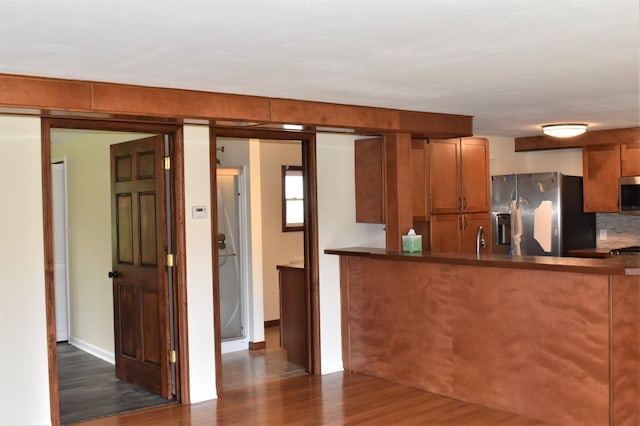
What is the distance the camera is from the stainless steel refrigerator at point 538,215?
735 cm

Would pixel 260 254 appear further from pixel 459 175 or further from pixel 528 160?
pixel 528 160

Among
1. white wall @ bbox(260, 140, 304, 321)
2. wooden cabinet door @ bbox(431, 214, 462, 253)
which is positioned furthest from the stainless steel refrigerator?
white wall @ bbox(260, 140, 304, 321)

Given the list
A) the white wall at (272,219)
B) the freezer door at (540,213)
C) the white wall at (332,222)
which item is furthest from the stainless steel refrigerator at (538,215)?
the white wall at (272,219)

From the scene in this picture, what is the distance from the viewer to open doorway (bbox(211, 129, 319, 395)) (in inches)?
229

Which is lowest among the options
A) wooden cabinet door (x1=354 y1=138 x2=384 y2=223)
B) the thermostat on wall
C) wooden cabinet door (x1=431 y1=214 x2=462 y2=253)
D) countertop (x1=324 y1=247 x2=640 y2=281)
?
countertop (x1=324 y1=247 x2=640 y2=281)

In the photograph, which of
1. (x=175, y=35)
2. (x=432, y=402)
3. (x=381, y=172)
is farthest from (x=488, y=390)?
(x=175, y=35)

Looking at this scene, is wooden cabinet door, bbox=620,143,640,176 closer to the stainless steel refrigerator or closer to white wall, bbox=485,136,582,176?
the stainless steel refrigerator

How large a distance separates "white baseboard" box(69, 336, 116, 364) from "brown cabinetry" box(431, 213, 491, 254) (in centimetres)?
316

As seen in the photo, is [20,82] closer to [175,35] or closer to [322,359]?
[175,35]

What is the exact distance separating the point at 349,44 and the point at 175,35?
0.80 m

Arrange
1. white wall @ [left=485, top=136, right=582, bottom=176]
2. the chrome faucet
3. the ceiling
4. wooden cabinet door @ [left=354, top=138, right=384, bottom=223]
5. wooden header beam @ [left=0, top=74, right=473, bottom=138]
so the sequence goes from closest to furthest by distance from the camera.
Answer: the ceiling < wooden header beam @ [left=0, top=74, right=473, bottom=138] < wooden cabinet door @ [left=354, top=138, right=384, bottom=223] < the chrome faucet < white wall @ [left=485, top=136, right=582, bottom=176]

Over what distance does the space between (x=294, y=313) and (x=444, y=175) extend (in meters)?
1.87

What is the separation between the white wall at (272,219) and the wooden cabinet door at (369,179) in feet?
7.16

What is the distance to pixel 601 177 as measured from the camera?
7.45 meters
